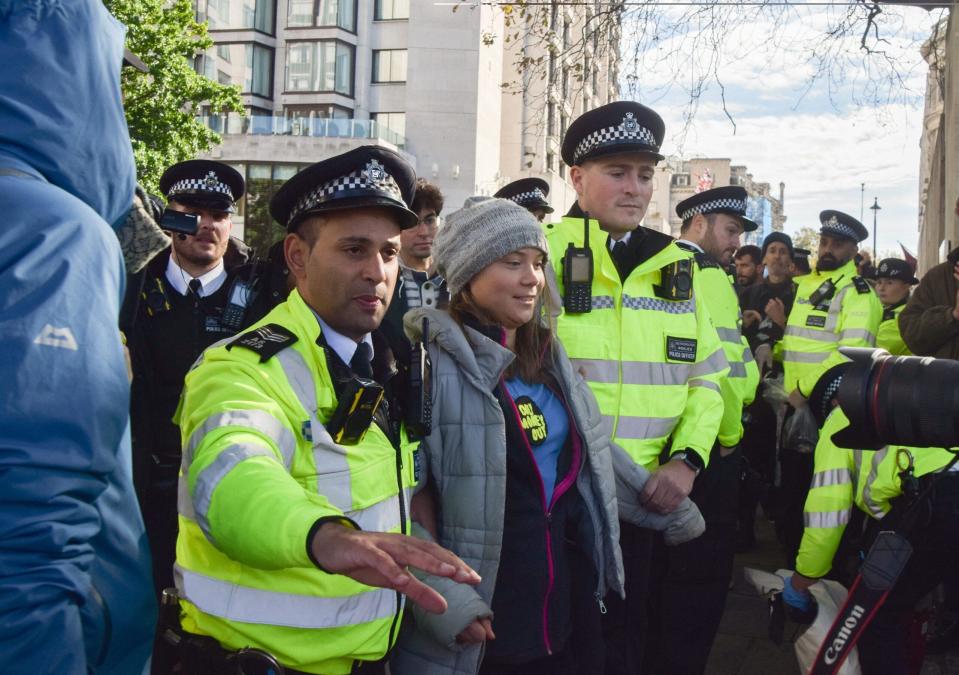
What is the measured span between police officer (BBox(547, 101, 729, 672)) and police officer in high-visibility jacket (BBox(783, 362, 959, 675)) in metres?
0.54

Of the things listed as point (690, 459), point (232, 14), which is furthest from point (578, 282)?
point (232, 14)

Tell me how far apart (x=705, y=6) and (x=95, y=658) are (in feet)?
17.6

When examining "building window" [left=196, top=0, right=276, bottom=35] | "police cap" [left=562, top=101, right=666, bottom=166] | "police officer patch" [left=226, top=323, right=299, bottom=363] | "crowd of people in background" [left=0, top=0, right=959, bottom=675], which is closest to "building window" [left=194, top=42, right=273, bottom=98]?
"building window" [left=196, top=0, right=276, bottom=35]

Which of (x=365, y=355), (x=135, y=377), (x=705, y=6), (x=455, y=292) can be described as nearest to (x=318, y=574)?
(x=365, y=355)

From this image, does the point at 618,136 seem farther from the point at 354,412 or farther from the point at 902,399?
the point at 354,412

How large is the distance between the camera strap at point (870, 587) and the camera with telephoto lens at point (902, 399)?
1.26m

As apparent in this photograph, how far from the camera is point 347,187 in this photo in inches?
92.7

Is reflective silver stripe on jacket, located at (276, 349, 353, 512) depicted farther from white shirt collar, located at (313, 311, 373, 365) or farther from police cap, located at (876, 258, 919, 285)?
police cap, located at (876, 258, 919, 285)

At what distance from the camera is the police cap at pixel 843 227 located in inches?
285

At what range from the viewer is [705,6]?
5812 millimetres

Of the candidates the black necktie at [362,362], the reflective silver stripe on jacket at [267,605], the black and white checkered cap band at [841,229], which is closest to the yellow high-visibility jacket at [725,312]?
the black and white checkered cap band at [841,229]

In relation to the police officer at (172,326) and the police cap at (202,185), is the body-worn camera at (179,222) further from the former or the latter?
the police cap at (202,185)

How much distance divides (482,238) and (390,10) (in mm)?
41755

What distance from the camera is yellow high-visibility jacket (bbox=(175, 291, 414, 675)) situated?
184cm
